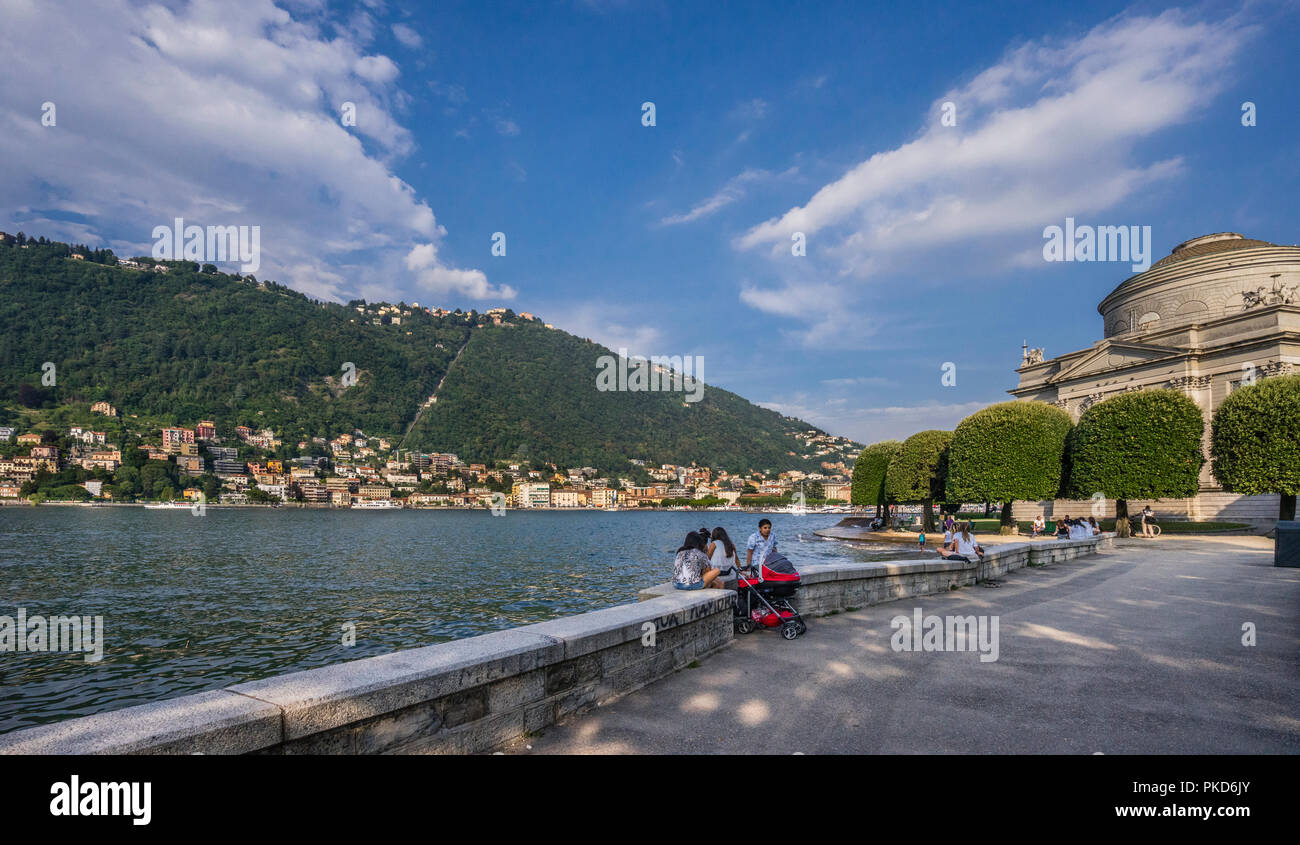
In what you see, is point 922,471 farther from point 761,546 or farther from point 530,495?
point 530,495

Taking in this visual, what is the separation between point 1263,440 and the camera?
32.0 meters

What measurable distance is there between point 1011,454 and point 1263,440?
11.6m

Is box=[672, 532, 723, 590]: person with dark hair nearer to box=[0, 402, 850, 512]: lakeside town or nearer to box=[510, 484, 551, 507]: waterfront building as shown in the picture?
box=[0, 402, 850, 512]: lakeside town

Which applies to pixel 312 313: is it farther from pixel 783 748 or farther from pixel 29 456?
pixel 783 748

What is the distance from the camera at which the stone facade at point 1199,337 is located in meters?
41.9

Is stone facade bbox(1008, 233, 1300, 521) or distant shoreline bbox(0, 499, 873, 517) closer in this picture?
stone facade bbox(1008, 233, 1300, 521)

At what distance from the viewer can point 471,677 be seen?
154 inches

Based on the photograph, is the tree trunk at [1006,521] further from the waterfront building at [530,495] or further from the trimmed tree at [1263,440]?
the waterfront building at [530,495]

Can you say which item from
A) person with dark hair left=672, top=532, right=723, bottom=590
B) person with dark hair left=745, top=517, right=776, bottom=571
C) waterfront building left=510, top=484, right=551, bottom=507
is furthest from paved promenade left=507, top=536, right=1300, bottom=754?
waterfront building left=510, top=484, right=551, bottom=507

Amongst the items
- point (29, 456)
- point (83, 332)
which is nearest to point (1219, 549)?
point (29, 456)

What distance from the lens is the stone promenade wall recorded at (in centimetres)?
267

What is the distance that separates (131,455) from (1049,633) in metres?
142

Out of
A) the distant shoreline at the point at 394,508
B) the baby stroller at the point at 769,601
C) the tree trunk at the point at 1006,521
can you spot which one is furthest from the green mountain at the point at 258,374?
the baby stroller at the point at 769,601

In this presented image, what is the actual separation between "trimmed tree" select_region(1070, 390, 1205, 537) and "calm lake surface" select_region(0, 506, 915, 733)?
15654 millimetres
